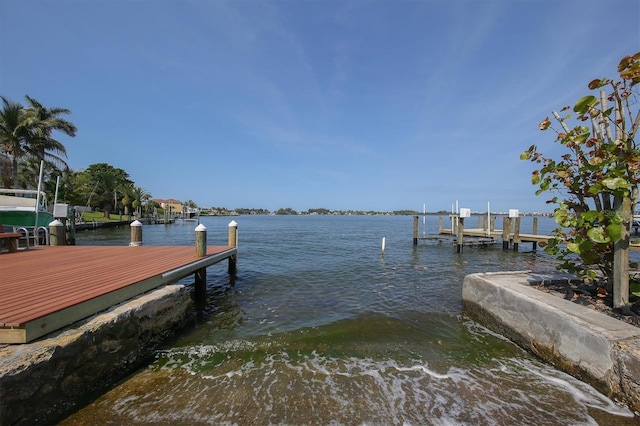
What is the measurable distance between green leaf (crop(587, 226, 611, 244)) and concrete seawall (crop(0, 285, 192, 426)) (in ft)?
24.7

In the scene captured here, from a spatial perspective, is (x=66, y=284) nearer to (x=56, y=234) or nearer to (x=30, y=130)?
(x=56, y=234)

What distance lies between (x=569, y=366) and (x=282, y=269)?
1086 centimetres

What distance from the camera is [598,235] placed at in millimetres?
4492

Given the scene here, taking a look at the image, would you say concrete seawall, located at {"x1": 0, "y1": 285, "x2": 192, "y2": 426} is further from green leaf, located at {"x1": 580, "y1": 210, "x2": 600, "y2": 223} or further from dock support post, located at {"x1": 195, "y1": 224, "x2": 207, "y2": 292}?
green leaf, located at {"x1": 580, "y1": 210, "x2": 600, "y2": 223}

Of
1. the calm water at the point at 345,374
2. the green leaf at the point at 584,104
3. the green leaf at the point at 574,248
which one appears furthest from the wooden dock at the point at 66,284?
the green leaf at the point at 584,104

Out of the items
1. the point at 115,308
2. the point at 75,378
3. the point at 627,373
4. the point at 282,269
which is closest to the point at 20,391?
the point at 75,378

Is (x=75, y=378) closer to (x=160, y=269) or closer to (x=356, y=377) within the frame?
(x=160, y=269)

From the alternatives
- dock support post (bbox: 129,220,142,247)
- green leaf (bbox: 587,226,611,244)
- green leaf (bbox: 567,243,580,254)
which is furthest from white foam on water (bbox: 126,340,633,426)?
dock support post (bbox: 129,220,142,247)

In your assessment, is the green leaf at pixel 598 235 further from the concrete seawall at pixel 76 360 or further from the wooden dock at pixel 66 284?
the wooden dock at pixel 66 284

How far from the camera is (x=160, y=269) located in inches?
256

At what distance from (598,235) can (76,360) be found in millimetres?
7745

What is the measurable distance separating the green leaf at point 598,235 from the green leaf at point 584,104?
210 cm

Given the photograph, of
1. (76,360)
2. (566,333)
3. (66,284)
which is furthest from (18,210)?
(566,333)

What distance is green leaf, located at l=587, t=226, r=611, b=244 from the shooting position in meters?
4.43
